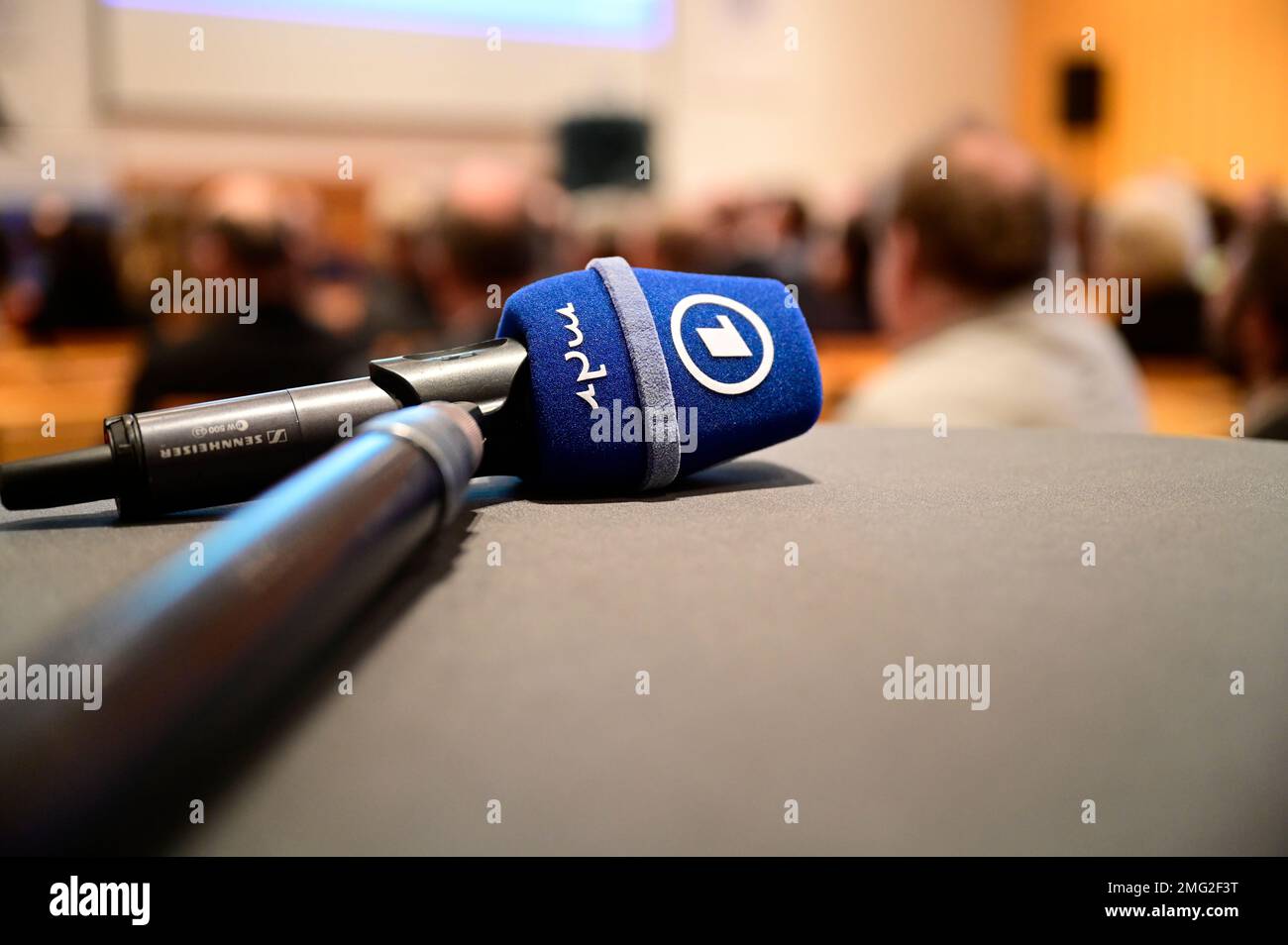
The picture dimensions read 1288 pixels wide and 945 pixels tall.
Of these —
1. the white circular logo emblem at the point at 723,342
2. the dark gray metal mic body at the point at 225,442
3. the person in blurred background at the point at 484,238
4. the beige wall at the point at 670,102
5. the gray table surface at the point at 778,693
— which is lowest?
the gray table surface at the point at 778,693

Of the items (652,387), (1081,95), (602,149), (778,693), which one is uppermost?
(1081,95)

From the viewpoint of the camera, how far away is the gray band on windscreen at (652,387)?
0.70 meters

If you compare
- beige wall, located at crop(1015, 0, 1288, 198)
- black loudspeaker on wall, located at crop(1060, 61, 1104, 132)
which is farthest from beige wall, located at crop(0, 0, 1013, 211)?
black loudspeaker on wall, located at crop(1060, 61, 1104, 132)

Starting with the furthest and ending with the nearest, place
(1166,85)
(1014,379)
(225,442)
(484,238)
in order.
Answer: (1166,85), (484,238), (1014,379), (225,442)

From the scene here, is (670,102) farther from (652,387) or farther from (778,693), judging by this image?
(778,693)

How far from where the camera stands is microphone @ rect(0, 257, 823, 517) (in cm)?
65

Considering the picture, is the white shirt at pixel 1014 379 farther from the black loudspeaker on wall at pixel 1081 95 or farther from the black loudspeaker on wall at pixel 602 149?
the black loudspeaker on wall at pixel 1081 95

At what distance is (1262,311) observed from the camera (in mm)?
1831

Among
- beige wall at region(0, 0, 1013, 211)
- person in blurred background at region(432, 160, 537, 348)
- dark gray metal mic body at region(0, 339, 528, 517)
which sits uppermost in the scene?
beige wall at region(0, 0, 1013, 211)

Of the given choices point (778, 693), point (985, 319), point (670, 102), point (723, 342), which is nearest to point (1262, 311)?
point (985, 319)

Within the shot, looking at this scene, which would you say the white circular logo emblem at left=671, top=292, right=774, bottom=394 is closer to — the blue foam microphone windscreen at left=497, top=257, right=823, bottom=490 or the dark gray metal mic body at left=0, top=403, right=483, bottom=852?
the blue foam microphone windscreen at left=497, top=257, right=823, bottom=490

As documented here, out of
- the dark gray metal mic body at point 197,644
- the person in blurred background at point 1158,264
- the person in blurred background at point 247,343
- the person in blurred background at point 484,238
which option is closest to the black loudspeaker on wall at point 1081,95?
the person in blurred background at point 1158,264

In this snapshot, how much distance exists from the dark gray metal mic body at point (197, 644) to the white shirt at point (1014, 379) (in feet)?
4.17
